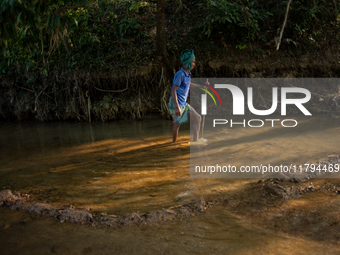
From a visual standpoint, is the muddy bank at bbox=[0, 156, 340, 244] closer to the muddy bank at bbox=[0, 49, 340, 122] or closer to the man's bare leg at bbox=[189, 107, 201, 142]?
the man's bare leg at bbox=[189, 107, 201, 142]

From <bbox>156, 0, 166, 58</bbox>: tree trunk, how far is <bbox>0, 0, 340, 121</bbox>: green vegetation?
22 cm

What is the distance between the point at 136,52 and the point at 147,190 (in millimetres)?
5404

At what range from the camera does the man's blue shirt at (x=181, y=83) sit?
16.6ft

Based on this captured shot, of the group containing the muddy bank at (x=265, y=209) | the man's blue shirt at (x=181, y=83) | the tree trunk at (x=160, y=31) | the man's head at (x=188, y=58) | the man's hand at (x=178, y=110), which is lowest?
the muddy bank at (x=265, y=209)

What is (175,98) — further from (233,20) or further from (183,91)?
(233,20)

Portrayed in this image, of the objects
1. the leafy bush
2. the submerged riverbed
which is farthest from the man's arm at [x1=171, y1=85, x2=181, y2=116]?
the leafy bush

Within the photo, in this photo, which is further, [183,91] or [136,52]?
[136,52]

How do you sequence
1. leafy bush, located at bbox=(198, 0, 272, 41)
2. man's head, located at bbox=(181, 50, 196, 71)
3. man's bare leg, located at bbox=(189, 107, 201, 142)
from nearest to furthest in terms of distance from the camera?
man's head, located at bbox=(181, 50, 196, 71) → man's bare leg, located at bbox=(189, 107, 201, 142) → leafy bush, located at bbox=(198, 0, 272, 41)

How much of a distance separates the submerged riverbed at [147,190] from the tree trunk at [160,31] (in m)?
2.32

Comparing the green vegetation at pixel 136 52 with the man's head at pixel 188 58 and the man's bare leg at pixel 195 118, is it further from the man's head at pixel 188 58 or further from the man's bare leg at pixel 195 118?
the man's head at pixel 188 58

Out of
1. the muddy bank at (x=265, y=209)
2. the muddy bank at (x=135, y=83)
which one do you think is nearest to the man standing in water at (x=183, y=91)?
the muddy bank at (x=265, y=209)

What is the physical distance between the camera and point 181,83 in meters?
5.19

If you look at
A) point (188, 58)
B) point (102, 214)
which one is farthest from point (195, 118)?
point (102, 214)

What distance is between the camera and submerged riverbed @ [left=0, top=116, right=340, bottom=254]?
259 centimetres
